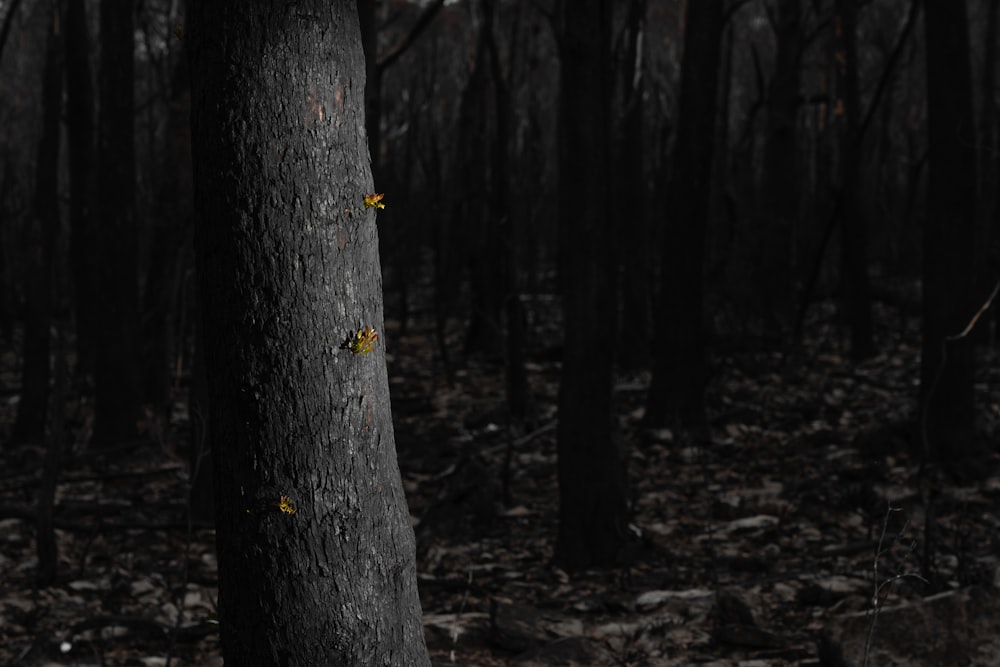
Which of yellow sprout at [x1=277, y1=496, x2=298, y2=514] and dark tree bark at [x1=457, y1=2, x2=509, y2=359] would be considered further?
dark tree bark at [x1=457, y1=2, x2=509, y2=359]

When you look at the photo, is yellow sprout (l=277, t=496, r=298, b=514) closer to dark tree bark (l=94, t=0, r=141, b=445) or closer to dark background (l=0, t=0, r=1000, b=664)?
dark background (l=0, t=0, r=1000, b=664)

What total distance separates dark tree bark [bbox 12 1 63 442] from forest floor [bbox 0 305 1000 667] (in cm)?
34

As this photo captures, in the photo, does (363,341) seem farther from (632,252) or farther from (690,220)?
(632,252)

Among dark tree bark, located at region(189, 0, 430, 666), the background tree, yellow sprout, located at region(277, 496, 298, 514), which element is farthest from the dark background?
yellow sprout, located at region(277, 496, 298, 514)

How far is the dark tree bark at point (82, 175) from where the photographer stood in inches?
326

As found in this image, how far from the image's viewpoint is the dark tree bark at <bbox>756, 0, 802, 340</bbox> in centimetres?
1204

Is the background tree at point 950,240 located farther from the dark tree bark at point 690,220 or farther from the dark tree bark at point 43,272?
the dark tree bark at point 43,272

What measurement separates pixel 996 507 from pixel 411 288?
14005mm

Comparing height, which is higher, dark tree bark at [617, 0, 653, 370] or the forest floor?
dark tree bark at [617, 0, 653, 370]

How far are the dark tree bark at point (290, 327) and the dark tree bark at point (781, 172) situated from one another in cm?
1028

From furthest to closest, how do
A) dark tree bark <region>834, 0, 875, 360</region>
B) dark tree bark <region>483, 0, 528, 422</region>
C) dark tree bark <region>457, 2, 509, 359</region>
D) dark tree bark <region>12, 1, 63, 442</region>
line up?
dark tree bark <region>457, 2, 509, 359</region> → dark tree bark <region>834, 0, 875, 360</region> → dark tree bark <region>483, 0, 528, 422</region> → dark tree bark <region>12, 1, 63, 442</region>

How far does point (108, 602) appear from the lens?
183 inches

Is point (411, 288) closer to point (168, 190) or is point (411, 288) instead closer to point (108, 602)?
point (168, 190)

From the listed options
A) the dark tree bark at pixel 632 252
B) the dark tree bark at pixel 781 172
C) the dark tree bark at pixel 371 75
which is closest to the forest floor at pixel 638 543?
the dark tree bark at pixel 632 252
